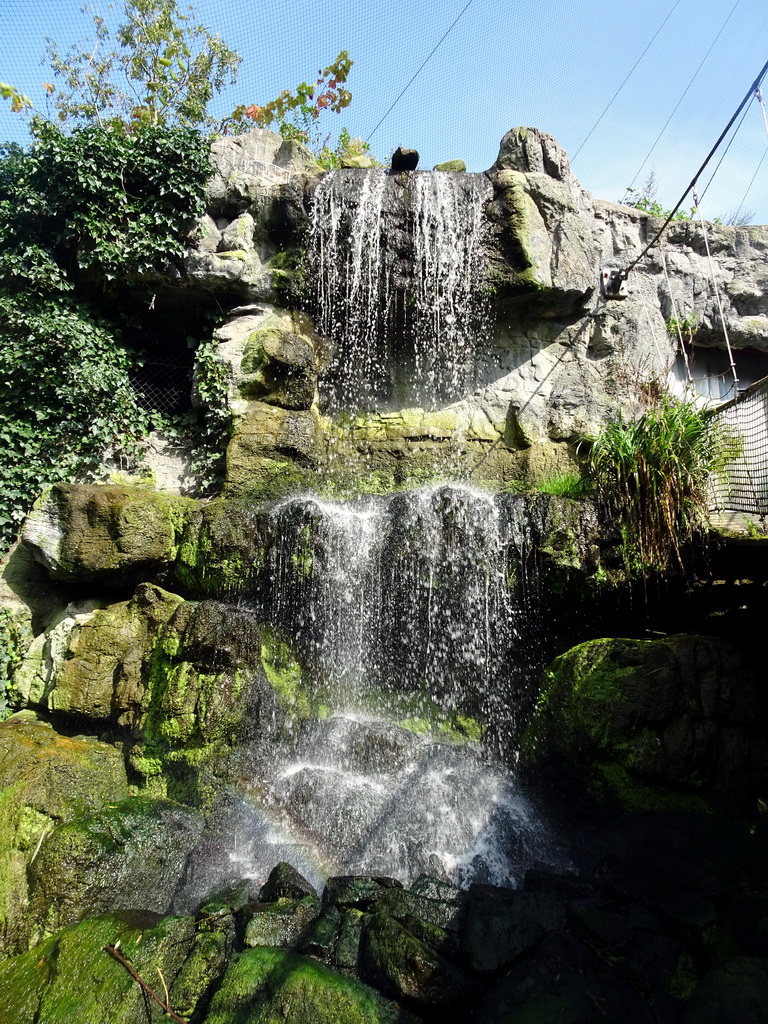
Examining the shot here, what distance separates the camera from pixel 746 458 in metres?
5.22

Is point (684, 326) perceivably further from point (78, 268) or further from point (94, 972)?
point (94, 972)

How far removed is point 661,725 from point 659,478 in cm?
223

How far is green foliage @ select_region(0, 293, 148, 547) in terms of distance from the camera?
6.26 meters

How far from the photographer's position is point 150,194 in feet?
23.9

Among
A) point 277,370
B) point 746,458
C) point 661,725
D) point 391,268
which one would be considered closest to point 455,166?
point 391,268

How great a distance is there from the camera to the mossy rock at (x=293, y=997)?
2.50 meters

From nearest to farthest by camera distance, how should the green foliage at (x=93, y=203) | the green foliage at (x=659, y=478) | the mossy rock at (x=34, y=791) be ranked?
1. the mossy rock at (x=34, y=791)
2. the green foliage at (x=659, y=478)
3. the green foliage at (x=93, y=203)

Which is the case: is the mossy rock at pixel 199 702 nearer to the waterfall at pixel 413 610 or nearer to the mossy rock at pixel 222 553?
the mossy rock at pixel 222 553

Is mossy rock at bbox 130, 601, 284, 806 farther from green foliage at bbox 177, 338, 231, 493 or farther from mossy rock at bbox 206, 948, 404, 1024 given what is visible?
green foliage at bbox 177, 338, 231, 493

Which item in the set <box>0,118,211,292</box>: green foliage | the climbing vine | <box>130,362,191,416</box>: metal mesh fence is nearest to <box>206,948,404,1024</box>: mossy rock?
the climbing vine

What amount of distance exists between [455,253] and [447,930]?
695cm

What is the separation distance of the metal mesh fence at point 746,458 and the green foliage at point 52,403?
6.27m

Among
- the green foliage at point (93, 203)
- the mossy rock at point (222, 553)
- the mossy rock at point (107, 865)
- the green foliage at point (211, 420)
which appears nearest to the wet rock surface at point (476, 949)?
the mossy rock at point (107, 865)

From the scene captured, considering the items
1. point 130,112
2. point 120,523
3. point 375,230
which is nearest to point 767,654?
point 120,523
